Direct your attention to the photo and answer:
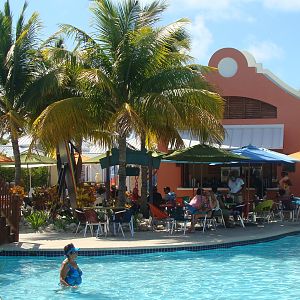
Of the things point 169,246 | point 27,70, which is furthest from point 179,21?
point 169,246

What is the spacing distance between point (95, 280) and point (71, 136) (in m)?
6.91

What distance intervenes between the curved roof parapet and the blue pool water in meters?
11.4

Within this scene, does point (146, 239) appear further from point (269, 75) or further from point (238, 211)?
point (269, 75)

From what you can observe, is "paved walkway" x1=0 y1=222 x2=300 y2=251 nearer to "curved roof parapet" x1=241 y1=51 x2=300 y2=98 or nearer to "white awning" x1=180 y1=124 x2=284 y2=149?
"white awning" x1=180 y1=124 x2=284 y2=149

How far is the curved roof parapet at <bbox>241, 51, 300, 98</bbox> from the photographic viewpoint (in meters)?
25.0

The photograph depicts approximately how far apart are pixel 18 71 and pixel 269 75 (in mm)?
11023

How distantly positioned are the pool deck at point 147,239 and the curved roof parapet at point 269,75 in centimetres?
871

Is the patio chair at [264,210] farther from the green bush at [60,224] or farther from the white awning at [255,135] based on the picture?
the green bush at [60,224]

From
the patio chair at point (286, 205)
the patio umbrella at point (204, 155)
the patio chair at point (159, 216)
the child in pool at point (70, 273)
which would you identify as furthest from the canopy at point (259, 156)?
the child in pool at point (70, 273)

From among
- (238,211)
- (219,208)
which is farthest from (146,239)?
(238,211)

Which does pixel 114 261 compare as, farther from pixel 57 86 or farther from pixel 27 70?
pixel 27 70

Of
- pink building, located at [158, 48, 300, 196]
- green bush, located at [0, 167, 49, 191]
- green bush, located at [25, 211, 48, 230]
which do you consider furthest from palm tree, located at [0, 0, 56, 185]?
green bush, located at [0, 167, 49, 191]

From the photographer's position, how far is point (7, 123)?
18969 millimetres

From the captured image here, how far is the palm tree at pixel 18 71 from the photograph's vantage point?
19.1 metres
